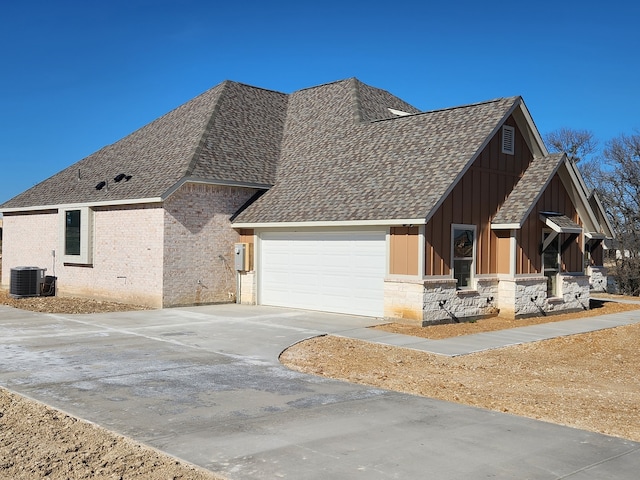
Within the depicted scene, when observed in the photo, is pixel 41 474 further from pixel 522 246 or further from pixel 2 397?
pixel 522 246

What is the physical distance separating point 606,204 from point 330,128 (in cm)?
2455

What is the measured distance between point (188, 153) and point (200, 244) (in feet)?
10.4

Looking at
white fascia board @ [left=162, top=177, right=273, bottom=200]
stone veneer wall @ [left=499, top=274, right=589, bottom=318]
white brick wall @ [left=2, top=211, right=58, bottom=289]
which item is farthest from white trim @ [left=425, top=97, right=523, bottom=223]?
white brick wall @ [left=2, top=211, right=58, bottom=289]

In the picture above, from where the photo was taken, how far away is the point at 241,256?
66.5 feet

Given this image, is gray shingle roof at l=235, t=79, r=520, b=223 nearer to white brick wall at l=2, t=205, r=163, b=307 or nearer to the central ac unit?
white brick wall at l=2, t=205, r=163, b=307

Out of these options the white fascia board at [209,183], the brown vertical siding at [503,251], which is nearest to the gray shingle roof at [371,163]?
the white fascia board at [209,183]

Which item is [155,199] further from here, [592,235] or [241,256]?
[592,235]

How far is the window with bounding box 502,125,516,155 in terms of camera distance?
61.5ft

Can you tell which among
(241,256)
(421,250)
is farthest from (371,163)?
(241,256)

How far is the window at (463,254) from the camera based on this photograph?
17203 millimetres

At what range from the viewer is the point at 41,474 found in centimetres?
542

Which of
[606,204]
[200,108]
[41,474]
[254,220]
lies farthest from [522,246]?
[606,204]

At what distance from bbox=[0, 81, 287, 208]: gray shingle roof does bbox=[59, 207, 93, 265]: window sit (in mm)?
507

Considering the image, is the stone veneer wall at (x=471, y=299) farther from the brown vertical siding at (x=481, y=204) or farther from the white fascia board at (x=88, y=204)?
the white fascia board at (x=88, y=204)
